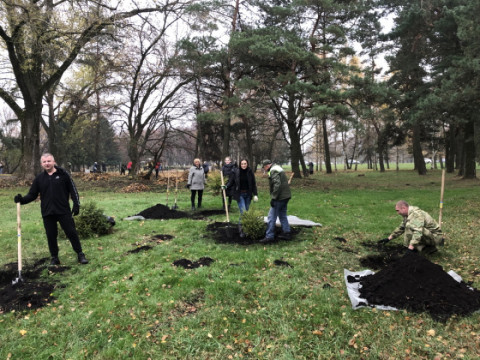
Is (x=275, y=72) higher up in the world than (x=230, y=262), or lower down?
higher up

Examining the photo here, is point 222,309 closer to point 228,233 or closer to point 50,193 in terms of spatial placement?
point 228,233

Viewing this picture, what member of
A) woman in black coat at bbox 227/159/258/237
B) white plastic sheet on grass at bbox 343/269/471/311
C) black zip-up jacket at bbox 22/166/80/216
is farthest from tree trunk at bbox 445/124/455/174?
black zip-up jacket at bbox 22/166/80/216

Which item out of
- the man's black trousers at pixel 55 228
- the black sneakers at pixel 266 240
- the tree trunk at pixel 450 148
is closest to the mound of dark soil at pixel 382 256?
the black sneakers at pixel 266 240

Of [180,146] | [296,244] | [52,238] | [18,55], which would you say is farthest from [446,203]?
[18,55]

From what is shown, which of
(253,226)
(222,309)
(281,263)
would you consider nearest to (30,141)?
(253,226)

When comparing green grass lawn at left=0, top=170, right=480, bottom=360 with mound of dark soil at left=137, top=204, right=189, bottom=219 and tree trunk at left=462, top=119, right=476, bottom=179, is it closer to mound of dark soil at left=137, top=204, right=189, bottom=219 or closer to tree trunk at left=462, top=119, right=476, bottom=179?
mound of dark soil at left=137, top=204, right=189, bottom=219

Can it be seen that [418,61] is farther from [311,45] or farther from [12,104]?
[12,104]

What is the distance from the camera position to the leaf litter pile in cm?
399

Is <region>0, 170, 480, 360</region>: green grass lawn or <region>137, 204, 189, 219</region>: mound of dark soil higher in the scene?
<region>137, 204, 189, 219</region>: mound of dark soil

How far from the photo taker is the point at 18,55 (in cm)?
1605

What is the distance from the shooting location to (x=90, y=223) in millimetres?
7012

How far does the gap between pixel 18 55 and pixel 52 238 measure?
15.6 metres

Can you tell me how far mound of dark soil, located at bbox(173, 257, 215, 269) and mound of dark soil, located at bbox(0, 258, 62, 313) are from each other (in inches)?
73.3

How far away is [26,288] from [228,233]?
3.78 metres
